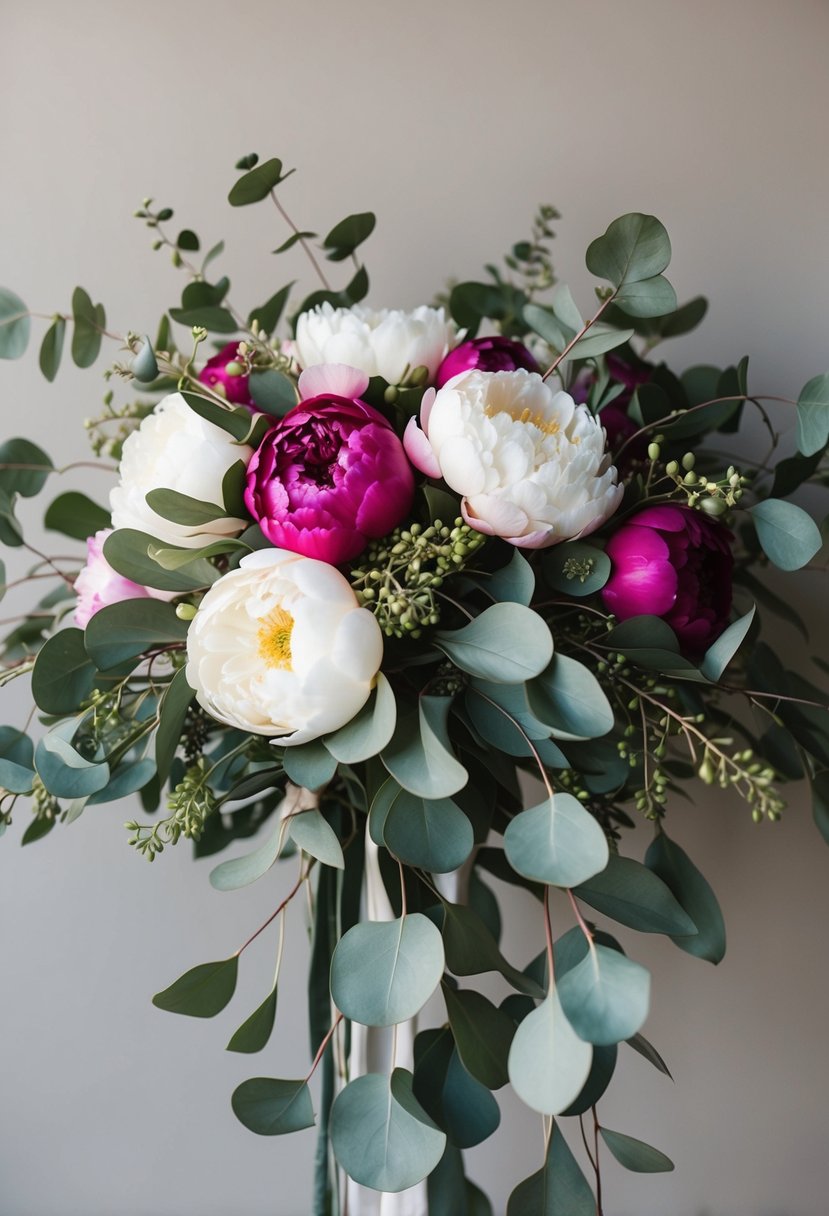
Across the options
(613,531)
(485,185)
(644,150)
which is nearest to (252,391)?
(613,531)

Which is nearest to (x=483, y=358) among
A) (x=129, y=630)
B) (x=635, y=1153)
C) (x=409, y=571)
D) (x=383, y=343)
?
(x=383, y=343)

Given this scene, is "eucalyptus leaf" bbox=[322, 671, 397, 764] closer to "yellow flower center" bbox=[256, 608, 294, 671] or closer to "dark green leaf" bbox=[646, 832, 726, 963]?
"yellow flower center" bbox=[256, 608, 294, 671]

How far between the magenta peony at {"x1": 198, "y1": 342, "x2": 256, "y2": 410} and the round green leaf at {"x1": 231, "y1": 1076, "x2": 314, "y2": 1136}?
464mm

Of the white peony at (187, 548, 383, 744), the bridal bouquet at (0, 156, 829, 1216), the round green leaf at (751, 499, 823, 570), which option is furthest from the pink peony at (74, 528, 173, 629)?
the round green leaf at (751, 499, 823, 570)

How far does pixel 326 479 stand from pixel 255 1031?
35 cm

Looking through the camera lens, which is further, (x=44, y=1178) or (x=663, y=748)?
(x=44, y=1178)

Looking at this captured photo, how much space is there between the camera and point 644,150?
0.93 metres

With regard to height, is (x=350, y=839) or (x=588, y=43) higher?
(x=588, y=43)

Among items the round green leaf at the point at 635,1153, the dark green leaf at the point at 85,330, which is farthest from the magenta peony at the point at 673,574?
Answer: the dark green leaf at the point at 85,330

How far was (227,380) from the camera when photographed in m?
0.71

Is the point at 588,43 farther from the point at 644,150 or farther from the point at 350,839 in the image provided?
the point at 350,839

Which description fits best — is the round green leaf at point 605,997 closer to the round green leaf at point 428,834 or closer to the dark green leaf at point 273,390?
the round green leaf at point 428,834

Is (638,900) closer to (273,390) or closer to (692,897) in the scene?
(692,897)

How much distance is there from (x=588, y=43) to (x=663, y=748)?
30.1 inches
